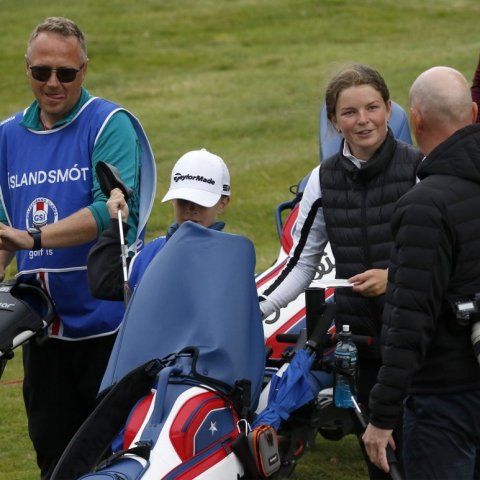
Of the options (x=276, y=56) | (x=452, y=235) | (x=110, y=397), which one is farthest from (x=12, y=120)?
(x=276, y=56)

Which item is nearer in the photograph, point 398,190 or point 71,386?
point 398,190

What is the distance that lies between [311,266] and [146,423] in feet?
4.17

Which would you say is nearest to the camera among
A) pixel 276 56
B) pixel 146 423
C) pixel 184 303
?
pixel 146 423

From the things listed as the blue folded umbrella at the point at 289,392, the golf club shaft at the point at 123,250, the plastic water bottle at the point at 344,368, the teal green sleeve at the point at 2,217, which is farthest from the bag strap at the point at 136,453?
the teal green sleeve at the point at 2,217

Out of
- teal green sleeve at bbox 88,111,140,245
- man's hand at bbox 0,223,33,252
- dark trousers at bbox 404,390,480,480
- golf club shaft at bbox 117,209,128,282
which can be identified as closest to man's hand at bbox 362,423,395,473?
dark trousers at bbox 404,390,480,480

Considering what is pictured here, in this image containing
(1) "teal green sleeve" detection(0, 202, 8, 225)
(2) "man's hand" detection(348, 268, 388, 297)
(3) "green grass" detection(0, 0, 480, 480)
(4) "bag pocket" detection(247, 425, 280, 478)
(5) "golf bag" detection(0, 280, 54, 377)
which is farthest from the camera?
(3) "green grass" detection(0, 0, 480, 480)

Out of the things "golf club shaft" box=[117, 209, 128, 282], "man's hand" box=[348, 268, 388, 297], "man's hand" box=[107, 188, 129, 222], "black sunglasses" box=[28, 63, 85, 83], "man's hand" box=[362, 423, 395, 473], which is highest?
"black sunglasses" box=[28, 63, 85, 83]

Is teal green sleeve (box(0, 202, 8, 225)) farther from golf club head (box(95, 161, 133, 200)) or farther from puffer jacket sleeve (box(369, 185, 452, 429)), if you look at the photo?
puffer jacket sleeve (box(369, 185, 452, 429))

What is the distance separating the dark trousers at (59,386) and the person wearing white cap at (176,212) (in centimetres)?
49

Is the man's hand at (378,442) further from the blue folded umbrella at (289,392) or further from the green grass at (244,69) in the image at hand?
the green grass at (244,69)

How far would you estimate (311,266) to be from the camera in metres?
5.80

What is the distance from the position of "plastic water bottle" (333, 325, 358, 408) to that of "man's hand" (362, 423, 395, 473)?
0.51m

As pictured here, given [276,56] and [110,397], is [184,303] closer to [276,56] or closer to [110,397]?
[110,397]

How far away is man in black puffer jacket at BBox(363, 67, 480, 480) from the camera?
449 cm
